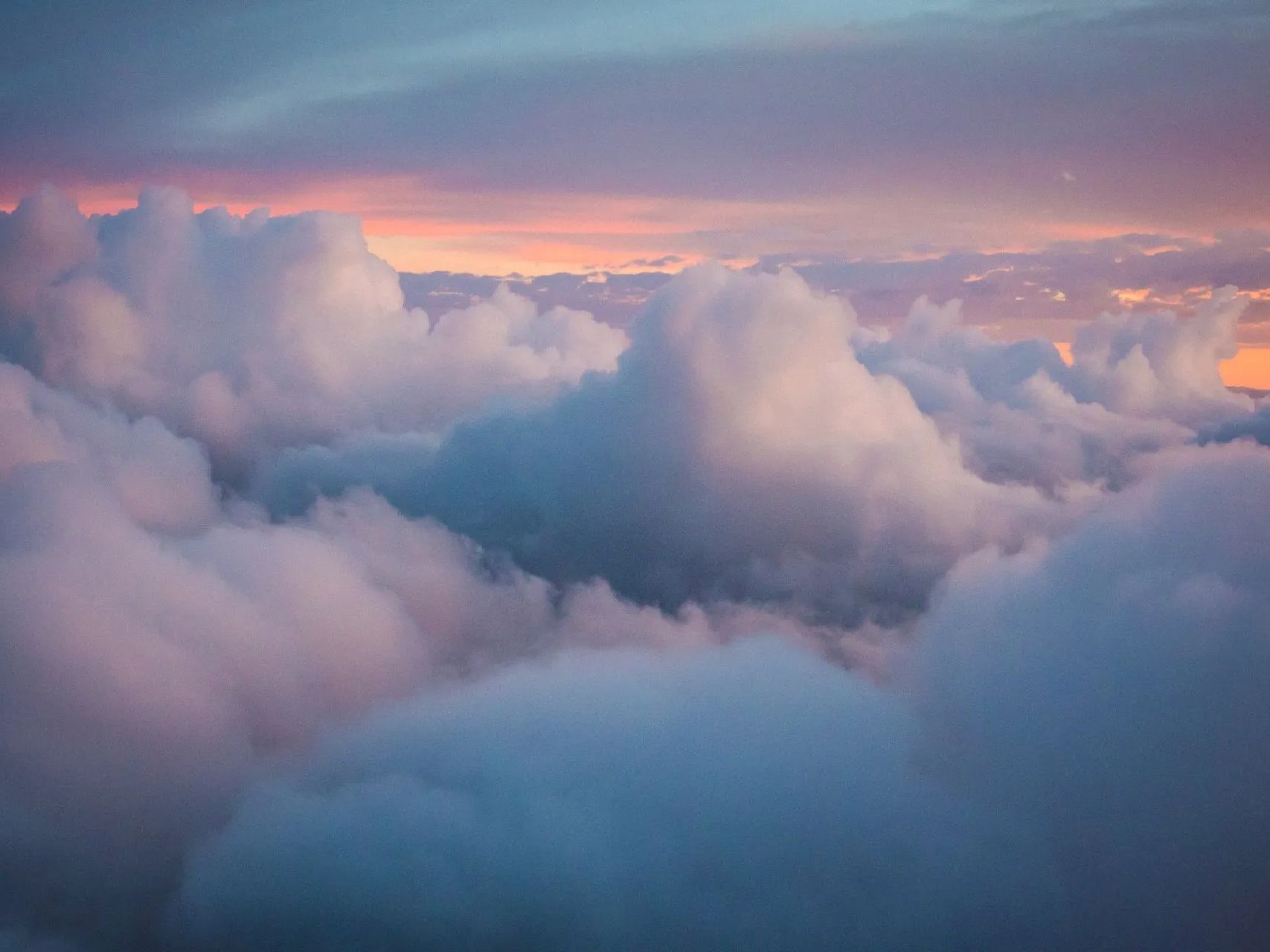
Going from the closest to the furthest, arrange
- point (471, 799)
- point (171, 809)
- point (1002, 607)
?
point (1002, 607), point (471, 799), point (171, 809)

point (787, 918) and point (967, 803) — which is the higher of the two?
point (967, 803)

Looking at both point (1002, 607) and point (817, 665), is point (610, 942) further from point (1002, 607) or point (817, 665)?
point (817, 665)

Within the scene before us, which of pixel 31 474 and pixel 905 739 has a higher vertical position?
pixel 31 474

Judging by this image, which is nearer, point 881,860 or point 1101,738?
point 1101,738

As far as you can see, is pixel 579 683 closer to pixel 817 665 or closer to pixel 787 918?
pixel 817 665

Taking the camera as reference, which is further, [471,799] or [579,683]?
[579,683]

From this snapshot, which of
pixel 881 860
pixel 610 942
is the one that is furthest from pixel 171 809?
pixel 881 860

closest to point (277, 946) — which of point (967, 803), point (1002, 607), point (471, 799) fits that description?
point (471, 799)

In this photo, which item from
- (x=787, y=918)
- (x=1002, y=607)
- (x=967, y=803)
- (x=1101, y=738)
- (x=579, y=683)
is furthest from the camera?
(x=579, y=683)

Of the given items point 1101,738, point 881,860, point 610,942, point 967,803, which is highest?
point 1101,738
